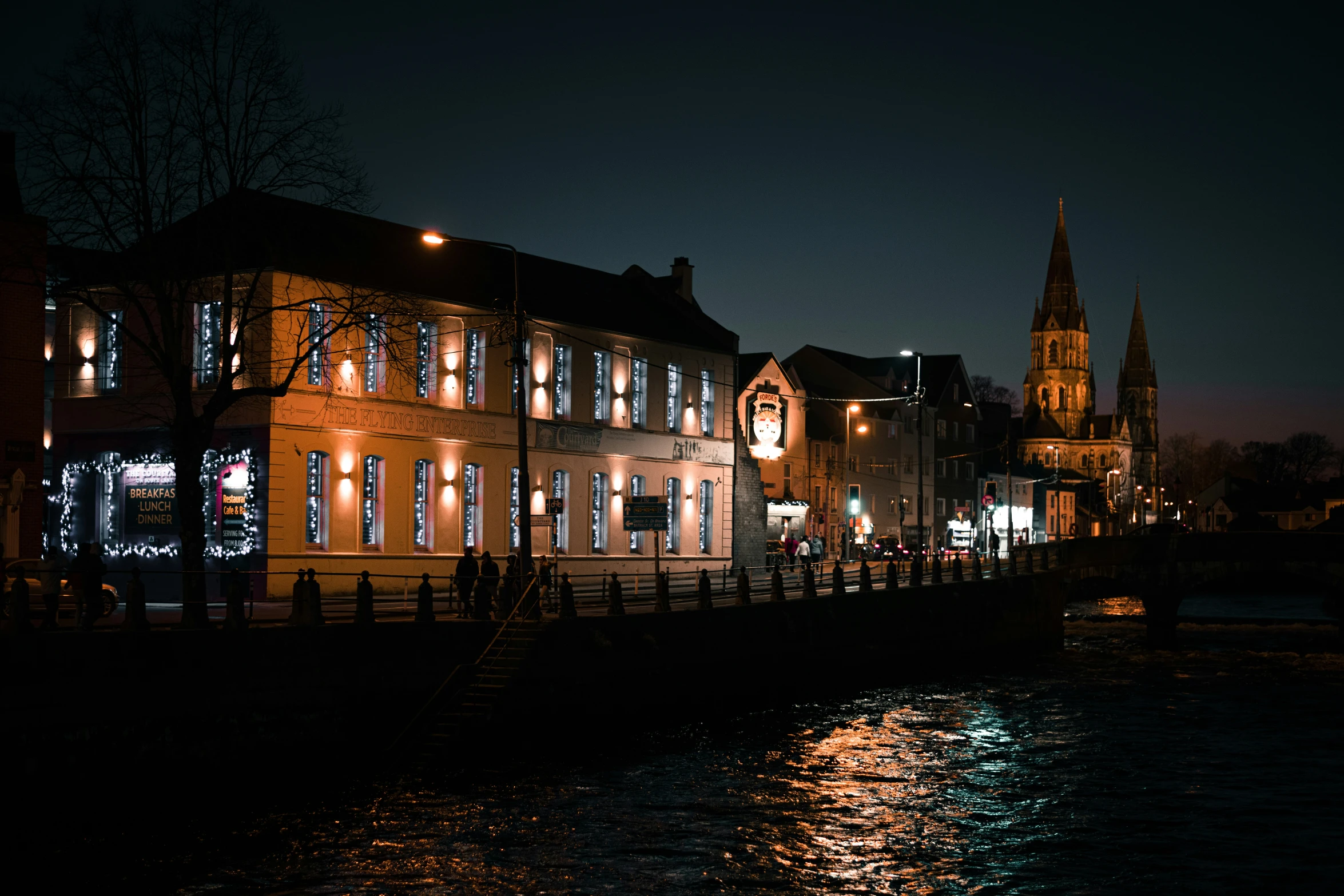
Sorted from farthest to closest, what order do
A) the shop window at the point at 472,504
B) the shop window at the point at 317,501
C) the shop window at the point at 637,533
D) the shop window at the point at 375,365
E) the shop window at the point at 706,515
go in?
the shop window at the point at 706,515 → the shop window at the point at 637,533 → the shop window at the point at 472,504 → the shop window at the point at 375,365 → the shop window at the point at 317,501

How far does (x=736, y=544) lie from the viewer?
61.8 meters

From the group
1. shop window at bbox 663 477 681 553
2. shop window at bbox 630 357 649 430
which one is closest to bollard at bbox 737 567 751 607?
shop window at bbox 630 357 649 430

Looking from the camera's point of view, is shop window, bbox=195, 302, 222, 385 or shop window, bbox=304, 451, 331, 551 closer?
shop window, bbox=195, 302, 222, 385

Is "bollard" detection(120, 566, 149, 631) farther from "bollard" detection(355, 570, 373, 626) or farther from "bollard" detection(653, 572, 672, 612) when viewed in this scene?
"bollard" detection(653, 572, 672, 612)

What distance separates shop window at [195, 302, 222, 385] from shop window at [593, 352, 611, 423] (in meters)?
14.7

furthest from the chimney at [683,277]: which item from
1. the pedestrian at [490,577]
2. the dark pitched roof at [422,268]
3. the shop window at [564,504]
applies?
the pedestrian at [490,577]

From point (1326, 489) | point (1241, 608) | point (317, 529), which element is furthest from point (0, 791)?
point (1326, 489)

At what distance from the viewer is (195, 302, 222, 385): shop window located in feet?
137

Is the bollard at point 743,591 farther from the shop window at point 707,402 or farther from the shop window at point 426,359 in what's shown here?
the shop window at point 707,402

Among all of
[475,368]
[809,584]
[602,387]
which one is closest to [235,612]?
[809,584]

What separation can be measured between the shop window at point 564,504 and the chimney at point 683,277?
48.9ft

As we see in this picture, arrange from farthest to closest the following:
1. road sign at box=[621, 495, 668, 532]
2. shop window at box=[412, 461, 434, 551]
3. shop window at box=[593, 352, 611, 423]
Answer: shop window at box=[593, 352, 611, 423], shop window at box=[412, 461, 434, 551], road sign at box=[621, 495, 668, 532]

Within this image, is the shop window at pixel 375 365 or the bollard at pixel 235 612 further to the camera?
the shop window at pixel 375 365

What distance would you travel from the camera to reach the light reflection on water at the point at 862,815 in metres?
21.2
